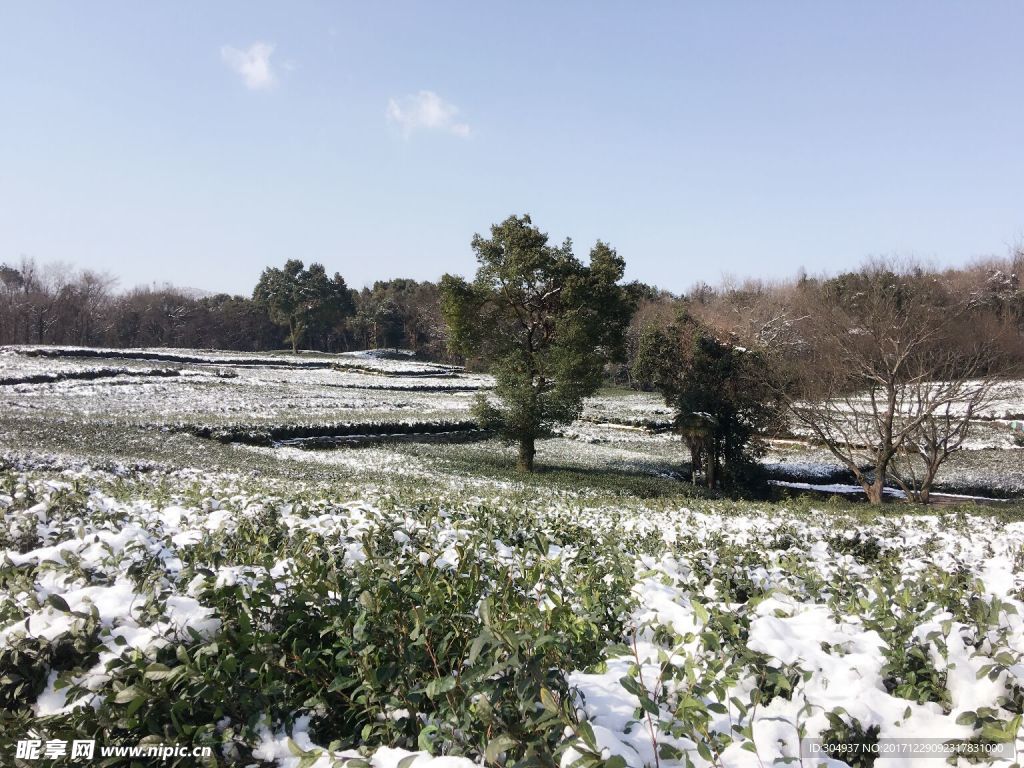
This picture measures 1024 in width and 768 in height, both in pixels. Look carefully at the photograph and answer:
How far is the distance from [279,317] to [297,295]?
11.1ft

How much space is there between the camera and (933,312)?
19469 mm

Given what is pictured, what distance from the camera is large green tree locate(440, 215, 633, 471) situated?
1959cm

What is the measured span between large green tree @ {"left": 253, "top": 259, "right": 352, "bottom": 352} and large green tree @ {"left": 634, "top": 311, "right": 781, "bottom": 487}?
52.9 metres

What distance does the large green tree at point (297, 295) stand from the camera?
66125 mm

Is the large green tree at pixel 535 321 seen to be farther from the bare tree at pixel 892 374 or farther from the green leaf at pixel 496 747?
the green leaf at pixel 496 747

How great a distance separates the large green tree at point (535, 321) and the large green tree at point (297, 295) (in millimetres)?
51257

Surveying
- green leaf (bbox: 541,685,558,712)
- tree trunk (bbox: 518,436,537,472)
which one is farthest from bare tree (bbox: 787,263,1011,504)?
green leaf (bbox: 541,685,558,712)

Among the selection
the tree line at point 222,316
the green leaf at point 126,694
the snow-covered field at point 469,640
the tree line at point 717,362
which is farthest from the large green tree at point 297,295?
the green leaf at point 126,694

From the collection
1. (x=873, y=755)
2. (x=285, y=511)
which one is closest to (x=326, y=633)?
(x=873, y=755)

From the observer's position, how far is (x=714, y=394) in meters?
21.2

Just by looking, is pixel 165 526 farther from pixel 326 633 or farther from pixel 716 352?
pixel 716 352

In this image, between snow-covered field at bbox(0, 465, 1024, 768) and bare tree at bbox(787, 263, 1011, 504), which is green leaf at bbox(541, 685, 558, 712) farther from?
bare tree at bbox(787, 263, 1011, 504)

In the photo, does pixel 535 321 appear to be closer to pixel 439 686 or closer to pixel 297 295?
pixel 439 686

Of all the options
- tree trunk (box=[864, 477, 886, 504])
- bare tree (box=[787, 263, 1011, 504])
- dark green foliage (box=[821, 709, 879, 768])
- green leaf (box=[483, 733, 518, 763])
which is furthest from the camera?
tree trunk (box=[864, 477, 886, 504])
